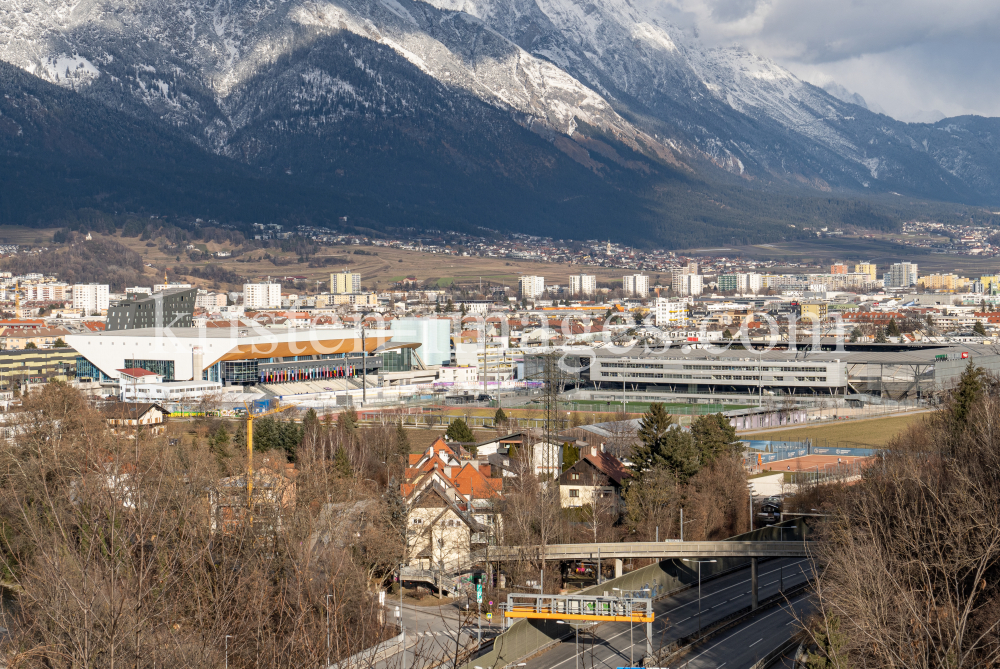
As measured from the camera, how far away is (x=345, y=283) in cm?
9262

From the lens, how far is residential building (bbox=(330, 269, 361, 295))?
92625 millimetres

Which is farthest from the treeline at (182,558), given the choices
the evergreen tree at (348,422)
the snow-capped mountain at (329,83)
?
the snow-capped mountain at (329,83)

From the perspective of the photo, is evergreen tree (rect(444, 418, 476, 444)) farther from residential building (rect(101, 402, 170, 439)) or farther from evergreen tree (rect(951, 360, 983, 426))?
evergreen tree (rect(951, 360, 983, 426))

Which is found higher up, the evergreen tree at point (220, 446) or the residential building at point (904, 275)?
the residential building at point (904, 275)

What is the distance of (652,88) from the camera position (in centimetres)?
18725

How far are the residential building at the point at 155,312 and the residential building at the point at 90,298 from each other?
30841 mm

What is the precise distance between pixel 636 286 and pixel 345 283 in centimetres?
2355

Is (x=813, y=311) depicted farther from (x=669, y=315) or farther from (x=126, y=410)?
(x=126, y=410)

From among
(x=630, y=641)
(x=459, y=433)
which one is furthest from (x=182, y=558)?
(x=459, y=433)

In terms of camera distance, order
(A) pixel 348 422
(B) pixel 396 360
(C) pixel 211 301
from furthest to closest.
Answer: (C) pixel 211 301, (B) pixel 396 360, (A) pixel 348 422


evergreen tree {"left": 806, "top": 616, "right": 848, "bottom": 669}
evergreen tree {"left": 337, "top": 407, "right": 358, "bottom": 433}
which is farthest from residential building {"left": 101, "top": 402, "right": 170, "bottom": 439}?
evergreen tree {"left": 806, "top": 616, "right": 848, "bottom": 669}

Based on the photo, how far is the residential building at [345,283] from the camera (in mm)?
92625

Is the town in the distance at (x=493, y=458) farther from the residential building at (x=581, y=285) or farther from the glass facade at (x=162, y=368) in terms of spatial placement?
the residential building at (x=581, y=285)

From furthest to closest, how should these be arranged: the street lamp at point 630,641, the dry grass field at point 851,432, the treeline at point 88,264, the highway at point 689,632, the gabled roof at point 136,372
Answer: the treeline at point 88,264 < the gabled roof at point 136,372 < the dry grass field at point 851,432 < the highway at point 689,632 < the street lamp at point 630,641
